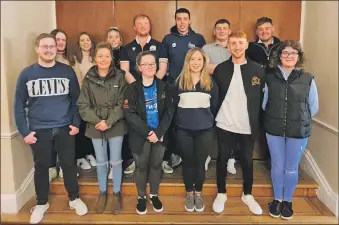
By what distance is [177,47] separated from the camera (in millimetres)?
2625

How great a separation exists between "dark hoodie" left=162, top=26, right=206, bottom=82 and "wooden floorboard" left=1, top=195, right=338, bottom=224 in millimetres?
1047

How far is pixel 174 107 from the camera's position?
2.26m

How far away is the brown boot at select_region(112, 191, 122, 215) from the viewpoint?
2.35m

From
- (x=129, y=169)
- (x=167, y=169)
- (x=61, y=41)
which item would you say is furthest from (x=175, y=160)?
(x=61, y=41)

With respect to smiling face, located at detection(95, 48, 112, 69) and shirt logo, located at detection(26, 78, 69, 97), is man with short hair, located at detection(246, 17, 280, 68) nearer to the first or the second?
smiling face, located at detection(95, 48, 112, 69)

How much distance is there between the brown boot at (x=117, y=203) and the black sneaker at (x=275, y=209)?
3.59ft

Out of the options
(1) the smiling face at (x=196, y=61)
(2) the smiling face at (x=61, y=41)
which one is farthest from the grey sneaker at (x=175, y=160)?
(2) the smiling face at (x=61, y=41)

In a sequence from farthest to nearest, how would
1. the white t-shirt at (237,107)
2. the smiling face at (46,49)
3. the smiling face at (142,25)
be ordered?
the smiling face at (142,25)
the white t-shirt at (237,107)
the smiling face at (46,49)

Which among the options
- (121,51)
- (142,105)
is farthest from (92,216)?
(121,51)

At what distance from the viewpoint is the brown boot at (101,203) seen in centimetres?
237

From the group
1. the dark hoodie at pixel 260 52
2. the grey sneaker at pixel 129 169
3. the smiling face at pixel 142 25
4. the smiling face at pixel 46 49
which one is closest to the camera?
the smiling face at pixel 46 49

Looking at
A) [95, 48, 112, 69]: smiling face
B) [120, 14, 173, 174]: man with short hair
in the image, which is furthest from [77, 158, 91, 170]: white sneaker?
[95, 48, 112, 69]: smiling face

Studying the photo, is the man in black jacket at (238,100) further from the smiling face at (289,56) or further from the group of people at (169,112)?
the smiling face at (289,56)

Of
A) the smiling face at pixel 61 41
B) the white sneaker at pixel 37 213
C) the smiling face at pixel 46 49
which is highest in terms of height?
the smiling face at pixel 61 41
